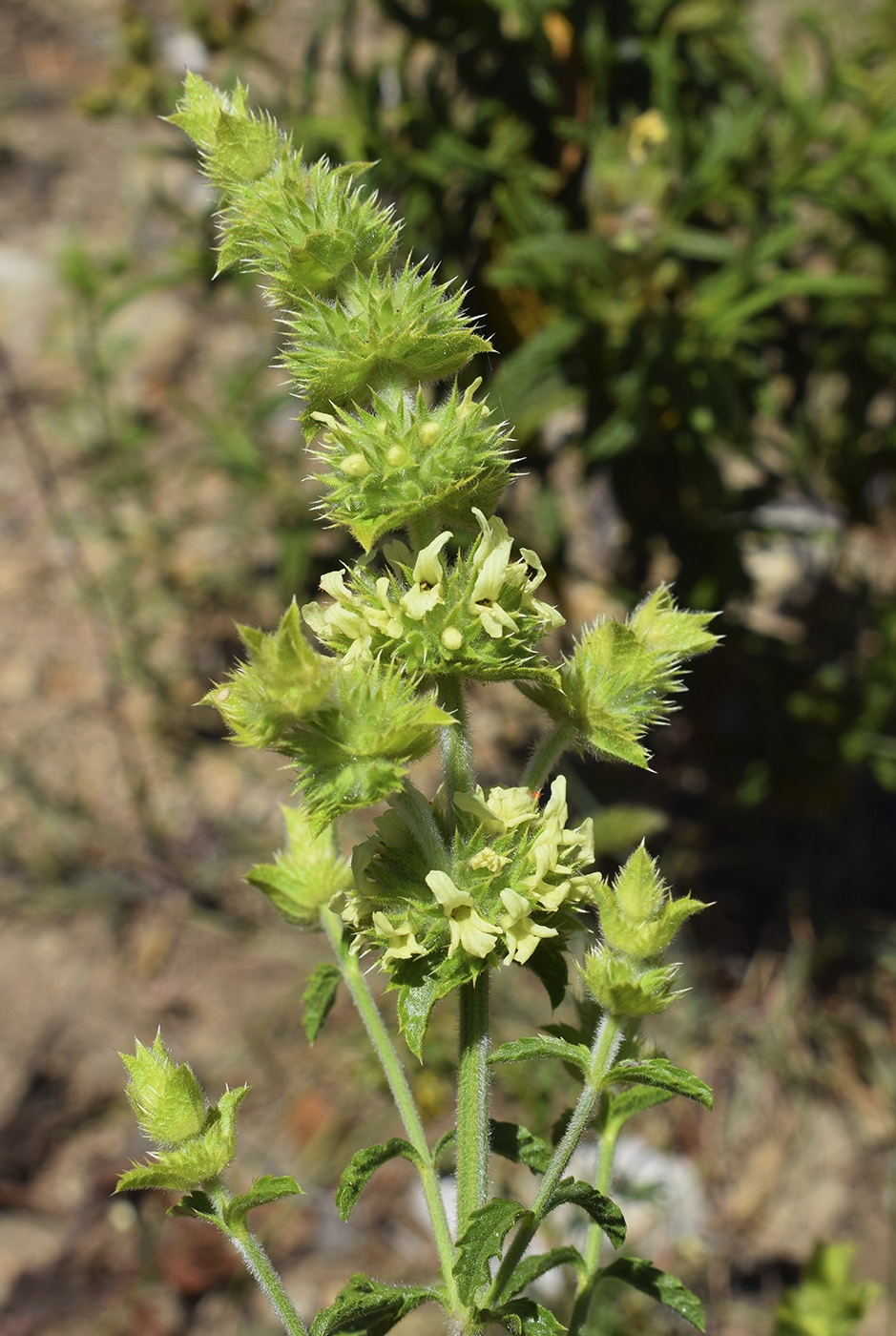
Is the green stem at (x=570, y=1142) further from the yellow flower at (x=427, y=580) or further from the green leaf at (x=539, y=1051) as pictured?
the yellow flower at (x=427, y=580)

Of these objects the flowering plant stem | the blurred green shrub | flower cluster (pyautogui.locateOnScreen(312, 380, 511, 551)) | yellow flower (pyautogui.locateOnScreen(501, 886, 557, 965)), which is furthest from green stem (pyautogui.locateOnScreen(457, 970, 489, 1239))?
the blurred green shrub

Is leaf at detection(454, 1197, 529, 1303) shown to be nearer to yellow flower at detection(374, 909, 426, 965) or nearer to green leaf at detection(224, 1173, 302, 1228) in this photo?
green leaf at detection(224, 1173, 302, 1228)

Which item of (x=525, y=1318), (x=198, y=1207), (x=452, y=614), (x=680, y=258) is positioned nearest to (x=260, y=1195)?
(x=198, y=1207)

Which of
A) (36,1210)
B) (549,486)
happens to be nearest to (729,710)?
(549,486)

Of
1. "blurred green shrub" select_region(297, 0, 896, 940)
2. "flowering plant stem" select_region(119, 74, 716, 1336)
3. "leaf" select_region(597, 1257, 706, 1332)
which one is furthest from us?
"blurred green shrub" select_region(297, 0, 896, 940)

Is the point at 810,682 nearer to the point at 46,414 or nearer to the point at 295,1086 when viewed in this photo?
the point at 295,1086

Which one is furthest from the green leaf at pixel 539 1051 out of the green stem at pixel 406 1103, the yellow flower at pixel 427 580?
the yellow flower at pixel 427 580
